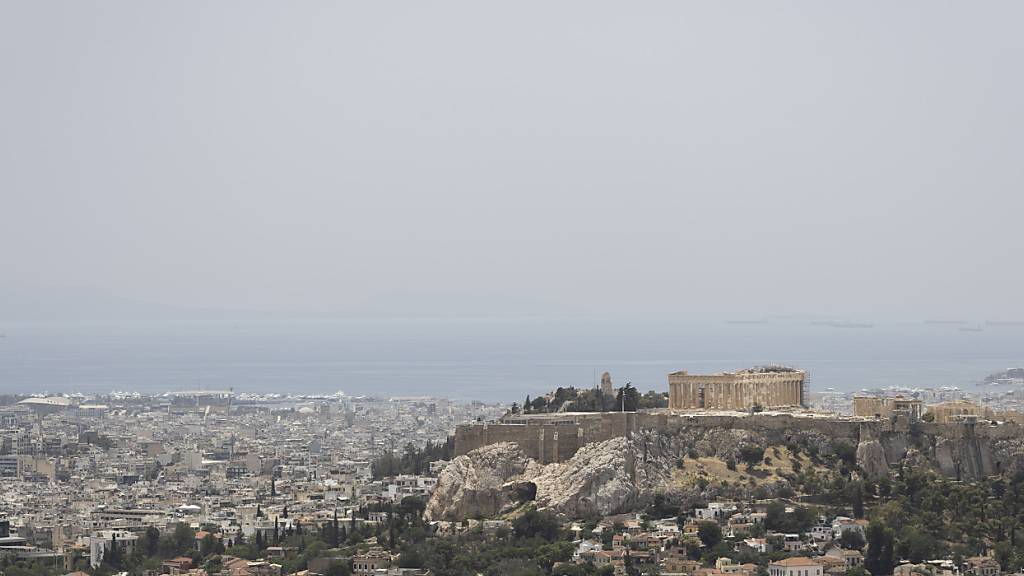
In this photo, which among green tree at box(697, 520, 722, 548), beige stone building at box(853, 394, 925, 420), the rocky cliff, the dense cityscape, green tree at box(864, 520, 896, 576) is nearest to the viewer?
green tree at box(864, 520, 896, 576)

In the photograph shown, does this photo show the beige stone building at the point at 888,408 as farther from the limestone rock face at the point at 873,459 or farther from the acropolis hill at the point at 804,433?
the limestone rock face at the point at 873,459

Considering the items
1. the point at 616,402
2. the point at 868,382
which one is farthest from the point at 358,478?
the point at 868,382

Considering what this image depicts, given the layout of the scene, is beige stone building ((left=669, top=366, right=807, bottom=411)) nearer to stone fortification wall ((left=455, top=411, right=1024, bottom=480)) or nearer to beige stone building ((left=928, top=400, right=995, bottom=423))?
stone fortification wall ((left=455, top=411, right=1024, bottom=480))

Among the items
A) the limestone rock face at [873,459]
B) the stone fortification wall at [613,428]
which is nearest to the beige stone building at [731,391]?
the stone fortification wall at [613,428]

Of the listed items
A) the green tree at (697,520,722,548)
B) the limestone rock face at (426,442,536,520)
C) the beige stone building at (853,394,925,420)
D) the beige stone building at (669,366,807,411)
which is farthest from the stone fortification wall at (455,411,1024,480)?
the green tree at (697,520,722,548)

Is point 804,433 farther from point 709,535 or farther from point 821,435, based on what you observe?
point 709,535

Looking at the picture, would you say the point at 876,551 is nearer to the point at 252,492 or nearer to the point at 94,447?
the point at 252,492

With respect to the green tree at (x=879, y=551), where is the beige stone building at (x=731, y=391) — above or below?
above
